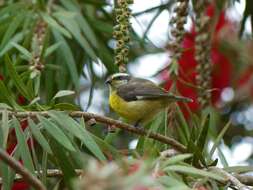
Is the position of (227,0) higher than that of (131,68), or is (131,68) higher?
(227,0)

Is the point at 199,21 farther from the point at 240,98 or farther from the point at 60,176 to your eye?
the point at 240,98

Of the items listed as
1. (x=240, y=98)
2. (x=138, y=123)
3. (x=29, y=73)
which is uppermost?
(x=29, y=73)

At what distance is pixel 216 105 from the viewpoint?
323 centimetres

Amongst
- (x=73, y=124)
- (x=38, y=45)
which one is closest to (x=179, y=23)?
(x=38, y=45)

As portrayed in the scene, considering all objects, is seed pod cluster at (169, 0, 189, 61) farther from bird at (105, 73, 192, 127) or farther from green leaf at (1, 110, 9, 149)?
green leaf at (1, 110, 9, 149)

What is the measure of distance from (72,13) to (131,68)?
1.16 meters

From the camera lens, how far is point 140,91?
7.28 ft

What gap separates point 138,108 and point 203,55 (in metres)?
0.25

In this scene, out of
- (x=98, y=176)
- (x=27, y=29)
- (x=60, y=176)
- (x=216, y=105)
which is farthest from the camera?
(x=216, y=105)

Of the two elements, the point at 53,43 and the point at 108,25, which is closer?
the point at 53,43

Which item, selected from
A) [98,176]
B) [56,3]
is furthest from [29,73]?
[98,176]

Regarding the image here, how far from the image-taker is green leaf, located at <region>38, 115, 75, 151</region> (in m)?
1.49

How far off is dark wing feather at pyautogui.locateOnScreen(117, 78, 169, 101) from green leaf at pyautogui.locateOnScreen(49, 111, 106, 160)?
0.57m

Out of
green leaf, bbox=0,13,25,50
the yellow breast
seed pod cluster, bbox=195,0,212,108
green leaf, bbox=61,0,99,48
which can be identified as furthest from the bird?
green leaf, bbox=0,13,25,50
